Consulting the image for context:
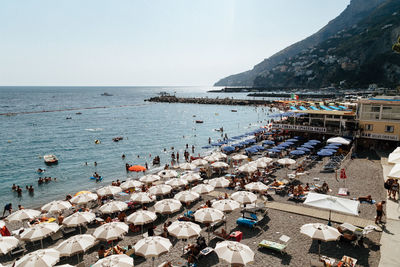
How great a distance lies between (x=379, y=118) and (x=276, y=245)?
27.1 m

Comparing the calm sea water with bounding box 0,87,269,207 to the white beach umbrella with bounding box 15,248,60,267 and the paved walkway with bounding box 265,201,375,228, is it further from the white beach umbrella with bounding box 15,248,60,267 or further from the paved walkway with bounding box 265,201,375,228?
the paved walkway with bounding box 265,201,375,228

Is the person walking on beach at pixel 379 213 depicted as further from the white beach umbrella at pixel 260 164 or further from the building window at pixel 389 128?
the building window at pixel 389 128

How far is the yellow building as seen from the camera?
97.0 feet

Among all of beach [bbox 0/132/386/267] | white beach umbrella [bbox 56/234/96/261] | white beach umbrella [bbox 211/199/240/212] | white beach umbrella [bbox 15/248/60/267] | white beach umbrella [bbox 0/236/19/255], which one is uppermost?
white beach umbrella [bbox 15/248/60/267]

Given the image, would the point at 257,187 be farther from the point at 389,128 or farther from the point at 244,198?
the point at 389,128

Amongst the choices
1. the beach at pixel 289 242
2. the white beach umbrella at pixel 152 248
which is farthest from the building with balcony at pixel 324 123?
the white beach umbrella at pixel 152 248

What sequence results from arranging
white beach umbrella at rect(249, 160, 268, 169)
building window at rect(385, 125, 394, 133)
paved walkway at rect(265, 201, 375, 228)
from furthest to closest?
building window at rect(385, 125, 394, 133), white beach umbrella at rect(249, 160, 268, 169), paved walkway at rect(265, 201, 375, 228)

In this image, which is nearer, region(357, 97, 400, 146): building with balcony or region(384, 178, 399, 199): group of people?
region(384, 178, 399, 199): group of people

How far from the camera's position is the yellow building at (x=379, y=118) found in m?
29.6

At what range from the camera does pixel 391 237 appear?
12.3 m

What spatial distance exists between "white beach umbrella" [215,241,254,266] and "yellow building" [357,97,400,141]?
2918 centimetres

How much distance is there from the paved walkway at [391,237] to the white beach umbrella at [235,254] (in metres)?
5.92

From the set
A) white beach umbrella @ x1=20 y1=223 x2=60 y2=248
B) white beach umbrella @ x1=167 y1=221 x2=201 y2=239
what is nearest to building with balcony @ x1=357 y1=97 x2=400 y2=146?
white beach umbrella @ x1=167 y1=221 x2=201 y2=239

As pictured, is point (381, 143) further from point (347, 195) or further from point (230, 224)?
point (230, 224)
